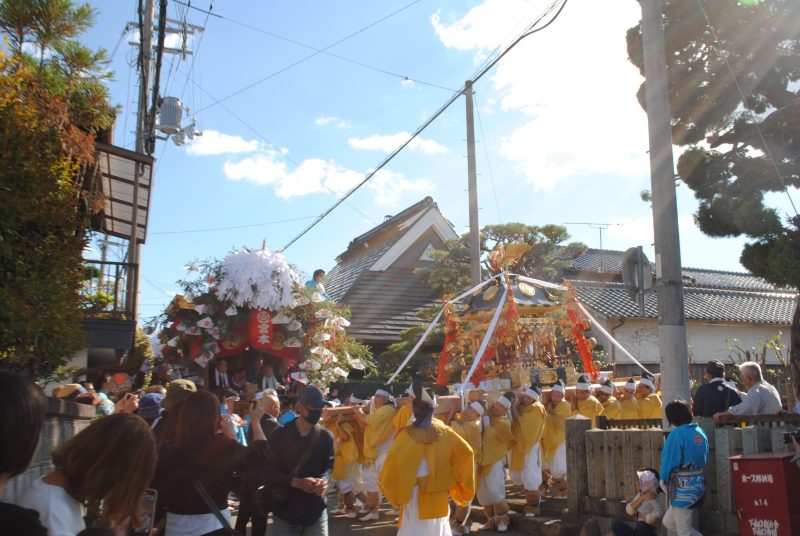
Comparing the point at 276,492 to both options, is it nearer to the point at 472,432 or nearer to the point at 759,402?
the point at 472,432

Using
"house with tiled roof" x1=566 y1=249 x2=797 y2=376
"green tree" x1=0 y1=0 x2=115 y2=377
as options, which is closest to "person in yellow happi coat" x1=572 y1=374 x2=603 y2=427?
"green tree" x1=0 y1=0 x2=115 y2=377

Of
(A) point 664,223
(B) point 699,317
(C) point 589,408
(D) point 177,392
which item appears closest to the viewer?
(D) point 177,392

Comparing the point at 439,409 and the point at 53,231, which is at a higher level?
the point at 53,231

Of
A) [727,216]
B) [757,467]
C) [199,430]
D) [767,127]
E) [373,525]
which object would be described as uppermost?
[767,127]

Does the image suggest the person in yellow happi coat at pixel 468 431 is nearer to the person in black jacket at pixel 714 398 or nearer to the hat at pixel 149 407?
the person in black jacket at pixel 714 398

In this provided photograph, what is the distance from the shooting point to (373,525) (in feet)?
32.7

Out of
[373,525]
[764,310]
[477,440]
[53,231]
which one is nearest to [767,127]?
[477,440]

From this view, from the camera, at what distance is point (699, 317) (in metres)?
24.0

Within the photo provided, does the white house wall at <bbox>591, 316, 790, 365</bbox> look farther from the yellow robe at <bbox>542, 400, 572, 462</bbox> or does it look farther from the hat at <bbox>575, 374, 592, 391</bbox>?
the yellow robe at <bbox>542, 400, 572, 462</bbox>

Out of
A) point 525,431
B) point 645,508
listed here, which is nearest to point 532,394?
point 525,431

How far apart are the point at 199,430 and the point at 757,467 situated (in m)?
4.52

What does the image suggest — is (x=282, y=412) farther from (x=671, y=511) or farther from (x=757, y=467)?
(x=757, y=467)

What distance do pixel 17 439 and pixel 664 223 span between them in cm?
657

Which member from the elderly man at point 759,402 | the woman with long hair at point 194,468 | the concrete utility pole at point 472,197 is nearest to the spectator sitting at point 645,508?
the elderly man at point 759,402
